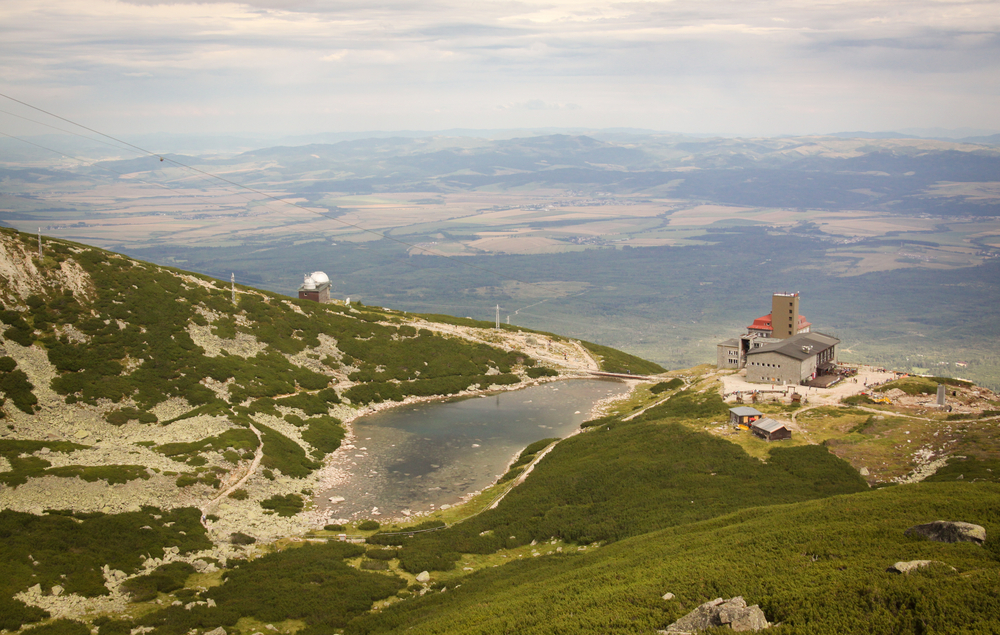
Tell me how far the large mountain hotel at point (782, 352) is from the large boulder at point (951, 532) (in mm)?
42781

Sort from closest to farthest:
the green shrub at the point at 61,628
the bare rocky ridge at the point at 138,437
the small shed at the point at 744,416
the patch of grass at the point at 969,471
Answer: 1. the green shrub at the point at 61,628
2. the patch of grass at the point at 969,471
3. the bare rocky ridge at the point at 138,437
4. the small shed at the point at 744,416

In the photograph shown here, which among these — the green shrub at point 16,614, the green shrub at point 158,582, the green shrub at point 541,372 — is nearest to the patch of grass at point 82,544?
the green shrub at point 16,614

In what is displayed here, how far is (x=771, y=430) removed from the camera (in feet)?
175

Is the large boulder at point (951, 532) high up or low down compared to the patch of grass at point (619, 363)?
up

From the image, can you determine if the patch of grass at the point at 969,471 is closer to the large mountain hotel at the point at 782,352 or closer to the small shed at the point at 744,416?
the small shed at the point at 744,416

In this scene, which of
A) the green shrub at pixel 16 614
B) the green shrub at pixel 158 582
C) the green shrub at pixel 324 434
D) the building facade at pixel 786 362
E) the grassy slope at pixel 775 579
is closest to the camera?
the grassy slope at pixel 775 579

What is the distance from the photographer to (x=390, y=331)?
101 meters

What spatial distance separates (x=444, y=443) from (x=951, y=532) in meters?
48.6

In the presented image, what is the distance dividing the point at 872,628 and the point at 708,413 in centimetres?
4006

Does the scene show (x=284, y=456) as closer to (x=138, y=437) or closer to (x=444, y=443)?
(x=138, y=437)

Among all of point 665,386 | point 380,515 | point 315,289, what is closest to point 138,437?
point 380,515

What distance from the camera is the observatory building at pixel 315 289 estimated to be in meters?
118

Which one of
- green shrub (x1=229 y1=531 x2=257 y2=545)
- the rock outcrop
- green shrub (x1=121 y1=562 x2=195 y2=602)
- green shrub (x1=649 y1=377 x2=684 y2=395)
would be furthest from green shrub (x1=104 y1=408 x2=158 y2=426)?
the rock outcrop

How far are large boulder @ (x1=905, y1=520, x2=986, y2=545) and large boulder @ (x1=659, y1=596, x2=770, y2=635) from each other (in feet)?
30.1
